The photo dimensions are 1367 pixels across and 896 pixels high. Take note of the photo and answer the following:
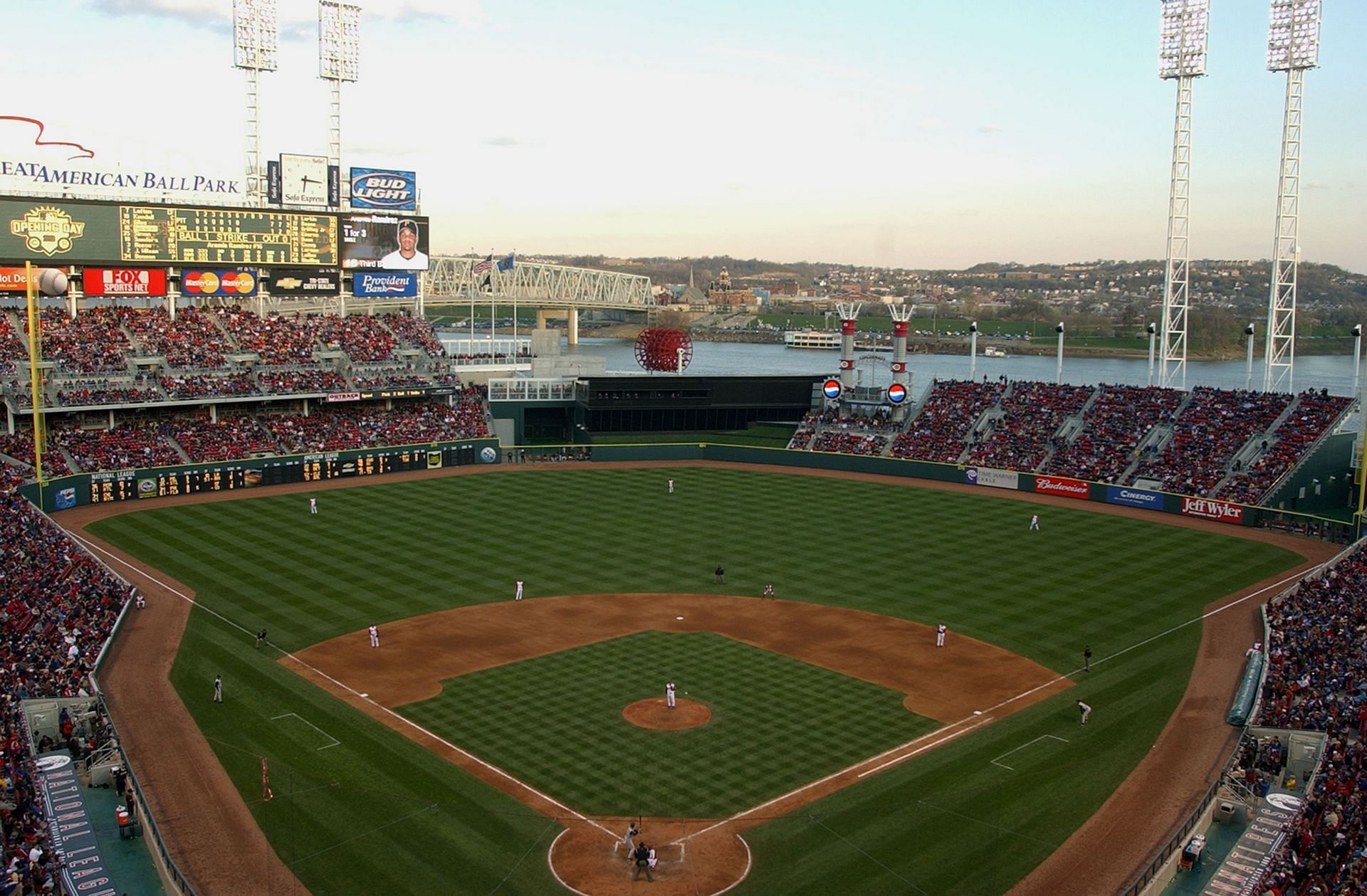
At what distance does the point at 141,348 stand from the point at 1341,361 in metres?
143

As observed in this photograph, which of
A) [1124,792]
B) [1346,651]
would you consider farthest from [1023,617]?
[1124,792]

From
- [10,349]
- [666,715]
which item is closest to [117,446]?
[10,349]

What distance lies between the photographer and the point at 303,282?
73.9 meters

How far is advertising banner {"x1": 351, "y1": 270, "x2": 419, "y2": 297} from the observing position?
76125 millimetres

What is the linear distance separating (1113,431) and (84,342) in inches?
2402

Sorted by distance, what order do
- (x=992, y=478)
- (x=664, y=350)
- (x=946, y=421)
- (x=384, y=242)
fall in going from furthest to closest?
(x=664, y=350) < (x=384, y=242) < (x=946, y=421) < (x=992, y=478)

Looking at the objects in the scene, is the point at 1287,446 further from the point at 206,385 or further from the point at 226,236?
the point at 226,236

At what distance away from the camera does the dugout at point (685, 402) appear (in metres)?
78.5

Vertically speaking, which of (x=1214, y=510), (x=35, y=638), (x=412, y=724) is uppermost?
(x=1214, y=510)

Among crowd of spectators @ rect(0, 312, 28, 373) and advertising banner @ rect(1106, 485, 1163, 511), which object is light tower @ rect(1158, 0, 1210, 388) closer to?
advertising banner @ rect(1106, 485, 1163, 511)

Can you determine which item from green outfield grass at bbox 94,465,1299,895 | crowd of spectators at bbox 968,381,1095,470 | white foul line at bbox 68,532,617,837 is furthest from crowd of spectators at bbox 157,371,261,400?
crowd of spectators at bbox 968,381,1095,470

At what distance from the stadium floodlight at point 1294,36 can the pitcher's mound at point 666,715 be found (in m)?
52.1

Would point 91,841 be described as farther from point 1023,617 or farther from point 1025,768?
point 1023,617

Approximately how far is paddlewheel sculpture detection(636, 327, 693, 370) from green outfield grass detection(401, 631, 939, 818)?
45.8m
